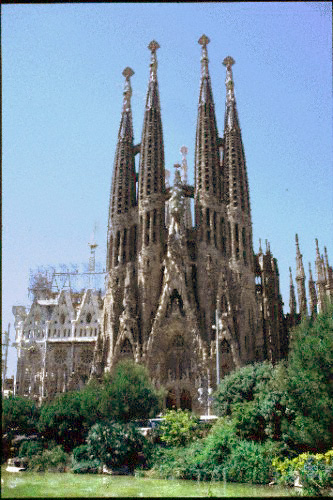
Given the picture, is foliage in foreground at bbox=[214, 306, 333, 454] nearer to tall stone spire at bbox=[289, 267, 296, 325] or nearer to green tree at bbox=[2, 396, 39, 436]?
green tree at bbox=[2, 396, 39, 436]

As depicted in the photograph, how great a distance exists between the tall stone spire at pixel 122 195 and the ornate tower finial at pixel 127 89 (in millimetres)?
712

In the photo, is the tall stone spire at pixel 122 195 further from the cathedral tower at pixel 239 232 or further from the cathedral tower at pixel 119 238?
the cathedral tower at pixel 239 232

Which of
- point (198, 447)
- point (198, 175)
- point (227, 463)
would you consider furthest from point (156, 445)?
point (198, 175)

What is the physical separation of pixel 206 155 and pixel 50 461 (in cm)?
3640

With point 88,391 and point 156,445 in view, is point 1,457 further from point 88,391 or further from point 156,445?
point 88,391

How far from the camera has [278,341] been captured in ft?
158

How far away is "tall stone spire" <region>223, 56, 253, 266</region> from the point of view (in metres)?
47.3

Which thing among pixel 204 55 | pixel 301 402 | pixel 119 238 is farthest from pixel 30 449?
pixel 204 55

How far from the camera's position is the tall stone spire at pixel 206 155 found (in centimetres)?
4888

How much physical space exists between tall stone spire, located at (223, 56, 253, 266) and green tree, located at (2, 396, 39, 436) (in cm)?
2663

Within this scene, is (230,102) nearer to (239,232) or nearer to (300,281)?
(239,232)

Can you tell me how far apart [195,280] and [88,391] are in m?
23.4

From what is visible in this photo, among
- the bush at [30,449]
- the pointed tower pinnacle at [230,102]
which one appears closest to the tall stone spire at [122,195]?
the pointed tower pinnacle at [230,102]

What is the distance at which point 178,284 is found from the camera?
45281 mm
